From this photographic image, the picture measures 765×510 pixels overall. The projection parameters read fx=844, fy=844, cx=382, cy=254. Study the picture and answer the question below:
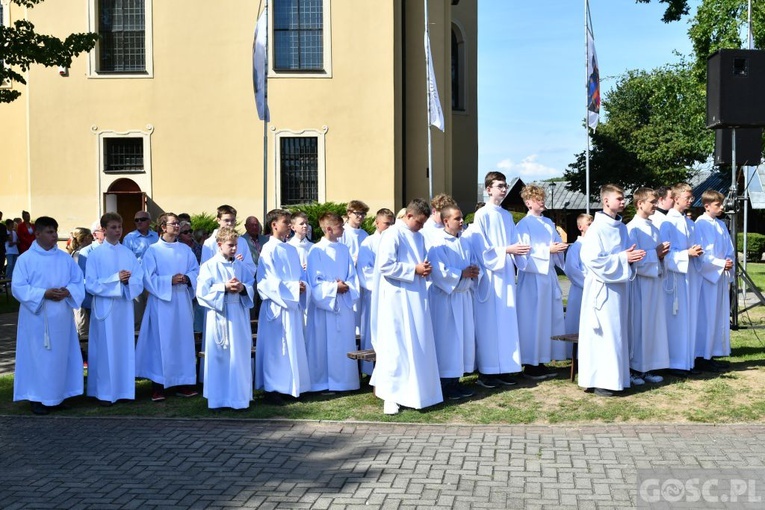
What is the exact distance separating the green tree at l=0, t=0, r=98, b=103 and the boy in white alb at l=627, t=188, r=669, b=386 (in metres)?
10.9

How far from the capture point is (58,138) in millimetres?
24094

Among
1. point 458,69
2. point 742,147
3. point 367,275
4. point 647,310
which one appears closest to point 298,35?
point 458,69

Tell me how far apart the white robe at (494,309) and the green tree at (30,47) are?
9454 mm

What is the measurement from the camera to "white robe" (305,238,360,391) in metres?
9.46

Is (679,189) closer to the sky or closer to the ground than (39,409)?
closer to the sky

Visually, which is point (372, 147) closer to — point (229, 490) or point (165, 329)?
point (165, 329)

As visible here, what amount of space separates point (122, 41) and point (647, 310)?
1924 centimetres

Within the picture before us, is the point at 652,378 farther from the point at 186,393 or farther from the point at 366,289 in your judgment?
the point at 186,393

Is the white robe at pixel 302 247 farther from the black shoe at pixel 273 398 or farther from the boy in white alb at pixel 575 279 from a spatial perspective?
the boy in white alb at pixel 575 279

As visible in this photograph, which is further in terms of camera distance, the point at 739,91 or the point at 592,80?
the point at 592,80

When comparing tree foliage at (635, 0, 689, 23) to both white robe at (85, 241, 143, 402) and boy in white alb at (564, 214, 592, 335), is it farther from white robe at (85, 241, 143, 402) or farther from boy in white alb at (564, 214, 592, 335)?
white robe at (85, 241, 143, 402)

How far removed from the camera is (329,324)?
962cm

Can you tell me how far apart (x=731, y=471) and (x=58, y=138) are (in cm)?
2196

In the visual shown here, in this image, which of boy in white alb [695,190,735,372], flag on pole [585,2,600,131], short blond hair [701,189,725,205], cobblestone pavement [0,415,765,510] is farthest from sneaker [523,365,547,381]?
flag on pole [585,2,600,131]
